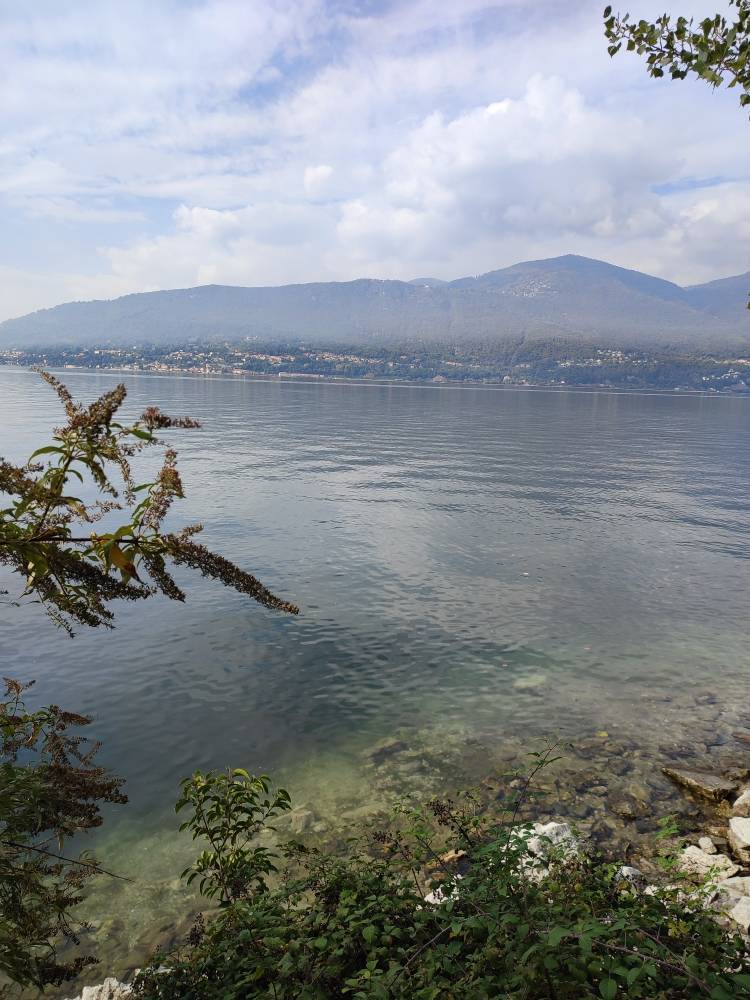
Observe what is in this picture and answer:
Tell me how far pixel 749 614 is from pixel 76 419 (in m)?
27.7

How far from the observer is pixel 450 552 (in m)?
31.8

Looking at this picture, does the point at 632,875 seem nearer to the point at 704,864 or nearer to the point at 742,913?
the point at 704,864

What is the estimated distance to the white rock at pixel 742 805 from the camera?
464 inches

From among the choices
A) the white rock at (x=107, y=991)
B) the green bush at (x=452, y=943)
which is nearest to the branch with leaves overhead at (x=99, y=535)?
the green bush at (x=452, y=943)

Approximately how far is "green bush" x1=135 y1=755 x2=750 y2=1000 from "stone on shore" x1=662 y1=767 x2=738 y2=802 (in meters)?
6.19

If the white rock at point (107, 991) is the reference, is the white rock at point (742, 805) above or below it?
below

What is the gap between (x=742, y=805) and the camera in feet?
39.1

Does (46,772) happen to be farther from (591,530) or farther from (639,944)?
(591,530)

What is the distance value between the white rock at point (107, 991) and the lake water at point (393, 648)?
1309 mm

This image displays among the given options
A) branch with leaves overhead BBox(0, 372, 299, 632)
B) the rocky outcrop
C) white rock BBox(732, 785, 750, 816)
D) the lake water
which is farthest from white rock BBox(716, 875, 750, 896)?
branch with leaves overhead BBox(0, 372, 299, 632)

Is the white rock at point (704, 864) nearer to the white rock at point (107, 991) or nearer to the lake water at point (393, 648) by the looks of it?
the lake water at point (393, 648)

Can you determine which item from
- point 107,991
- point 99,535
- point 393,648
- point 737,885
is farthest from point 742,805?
point 99,535

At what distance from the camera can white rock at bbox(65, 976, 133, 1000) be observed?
7.77 metres

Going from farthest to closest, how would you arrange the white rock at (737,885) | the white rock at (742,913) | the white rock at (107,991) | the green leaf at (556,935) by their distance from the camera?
the white rock at (737,885), the white rock at (107,991), the white rock at (742,913), the green leaf at (556,935)
